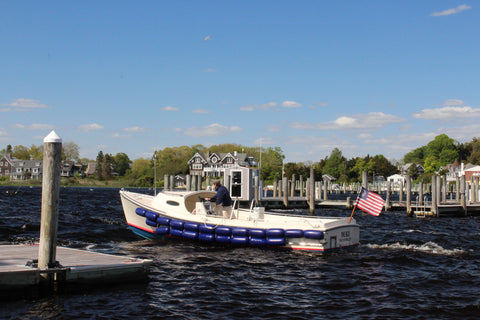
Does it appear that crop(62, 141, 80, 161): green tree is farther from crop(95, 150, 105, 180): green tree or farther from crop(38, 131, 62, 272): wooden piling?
crop(38, 131, 62, 272): wooden piling

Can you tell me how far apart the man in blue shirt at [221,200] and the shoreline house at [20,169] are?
11934 cm

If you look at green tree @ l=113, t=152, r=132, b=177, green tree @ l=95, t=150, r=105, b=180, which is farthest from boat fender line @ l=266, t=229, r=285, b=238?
green tree @ l=113, t=152, r=132, b=177

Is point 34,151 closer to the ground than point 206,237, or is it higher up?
higher up

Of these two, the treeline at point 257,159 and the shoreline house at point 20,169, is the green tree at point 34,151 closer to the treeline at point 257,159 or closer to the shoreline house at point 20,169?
the treeline at point 257,159

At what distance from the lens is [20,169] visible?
128m

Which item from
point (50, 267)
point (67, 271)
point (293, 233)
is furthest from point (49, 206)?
point (293, 233)

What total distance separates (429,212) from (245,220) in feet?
67.1

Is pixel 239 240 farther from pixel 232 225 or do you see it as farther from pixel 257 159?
pixel 257 159

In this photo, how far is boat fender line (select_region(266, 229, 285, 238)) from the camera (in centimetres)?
1538

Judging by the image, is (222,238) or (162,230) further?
(162,230)

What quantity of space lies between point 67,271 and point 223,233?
6992 millimetres

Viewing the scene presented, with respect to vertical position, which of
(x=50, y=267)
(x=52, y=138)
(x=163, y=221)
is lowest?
(x=50, y=267)

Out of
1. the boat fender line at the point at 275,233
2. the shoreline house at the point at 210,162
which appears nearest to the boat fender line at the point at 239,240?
the boat fender line at the point at 275,233

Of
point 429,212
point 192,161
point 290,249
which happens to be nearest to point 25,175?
point 192,161
